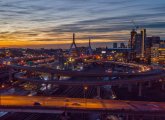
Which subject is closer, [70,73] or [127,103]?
[127,103]

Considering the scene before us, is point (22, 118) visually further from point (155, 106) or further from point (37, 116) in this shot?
point (155, 106)

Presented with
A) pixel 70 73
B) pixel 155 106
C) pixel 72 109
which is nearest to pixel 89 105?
pixel 72 109

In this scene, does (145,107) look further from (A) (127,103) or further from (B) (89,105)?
(B) (89,105)

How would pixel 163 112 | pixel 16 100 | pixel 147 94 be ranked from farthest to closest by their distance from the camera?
pixel 147 94 → pixel 16 100 → pixel 163 112

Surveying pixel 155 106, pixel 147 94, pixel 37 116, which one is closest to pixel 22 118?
pixel 37 116

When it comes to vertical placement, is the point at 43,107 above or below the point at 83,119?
above

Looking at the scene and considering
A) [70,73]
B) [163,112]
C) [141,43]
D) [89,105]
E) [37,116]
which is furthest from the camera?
[141,43]
